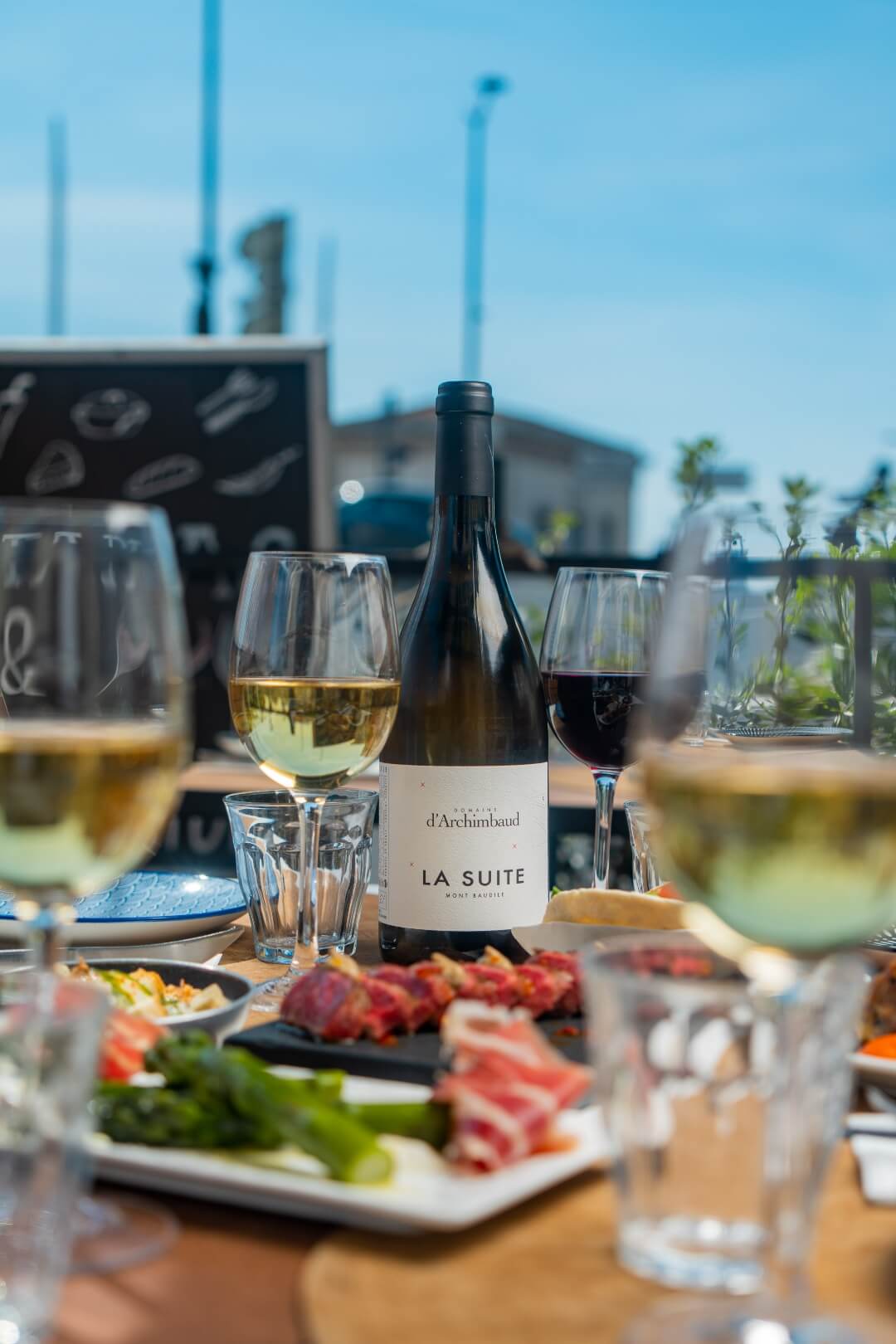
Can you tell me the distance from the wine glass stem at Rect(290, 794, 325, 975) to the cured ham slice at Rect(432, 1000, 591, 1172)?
50 centimetres

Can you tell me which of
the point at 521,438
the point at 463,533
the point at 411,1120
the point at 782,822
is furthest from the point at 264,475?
the point at 521,438

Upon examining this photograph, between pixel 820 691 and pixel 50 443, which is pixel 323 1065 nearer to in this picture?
pixel 820 691

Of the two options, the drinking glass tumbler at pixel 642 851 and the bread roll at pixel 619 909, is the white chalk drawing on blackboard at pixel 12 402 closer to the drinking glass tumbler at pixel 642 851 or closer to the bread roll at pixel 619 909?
the drinking glass tumbler at pixel 642 851

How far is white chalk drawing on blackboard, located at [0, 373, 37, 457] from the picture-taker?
5867mm

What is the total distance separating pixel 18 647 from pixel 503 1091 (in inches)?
13.7

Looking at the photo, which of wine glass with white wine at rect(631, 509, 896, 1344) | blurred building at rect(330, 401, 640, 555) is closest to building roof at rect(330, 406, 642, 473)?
blurred building at rect(330, 401, 640, 555)

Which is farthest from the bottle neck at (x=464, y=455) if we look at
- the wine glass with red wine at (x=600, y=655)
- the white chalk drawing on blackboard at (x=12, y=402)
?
the white chalk drawing on blackboard at (x=12, y=402)

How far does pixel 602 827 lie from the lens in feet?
5.09

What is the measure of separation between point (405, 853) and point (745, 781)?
28.2 inches

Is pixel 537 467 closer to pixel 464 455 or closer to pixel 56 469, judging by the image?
pixel 56 469

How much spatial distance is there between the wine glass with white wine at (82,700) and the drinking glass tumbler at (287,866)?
757 millimetres

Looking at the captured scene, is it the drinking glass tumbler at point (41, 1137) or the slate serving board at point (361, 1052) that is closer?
the drinking glass tumbler at point (41, 1137)

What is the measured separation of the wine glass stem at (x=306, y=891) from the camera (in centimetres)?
132

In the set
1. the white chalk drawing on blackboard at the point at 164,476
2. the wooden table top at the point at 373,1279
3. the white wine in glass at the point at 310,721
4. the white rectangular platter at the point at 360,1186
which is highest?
the white chalk drawing on blackboard at the point at 164,476
